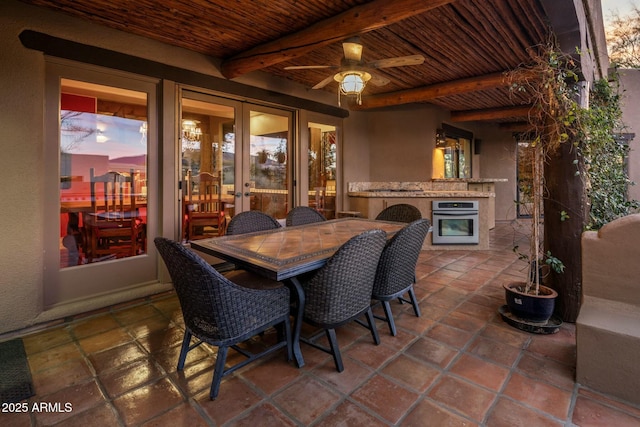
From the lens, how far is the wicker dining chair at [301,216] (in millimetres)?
3303

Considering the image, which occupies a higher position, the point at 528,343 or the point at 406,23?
the point at 406,23

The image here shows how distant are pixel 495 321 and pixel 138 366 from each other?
269cm

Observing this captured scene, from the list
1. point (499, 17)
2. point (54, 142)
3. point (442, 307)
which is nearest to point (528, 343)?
point (442, 307)

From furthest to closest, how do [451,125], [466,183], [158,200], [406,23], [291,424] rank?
[451,125], [466,183], [158,200], [406,23], [291,424]

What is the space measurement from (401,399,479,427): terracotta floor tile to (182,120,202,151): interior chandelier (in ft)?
11.4

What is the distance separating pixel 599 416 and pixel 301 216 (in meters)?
2.64

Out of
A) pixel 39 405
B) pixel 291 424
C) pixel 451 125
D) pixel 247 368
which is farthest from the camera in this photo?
pixel 451 125

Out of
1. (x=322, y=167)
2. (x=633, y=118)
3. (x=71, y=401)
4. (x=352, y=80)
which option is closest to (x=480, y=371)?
(x=71, y=401)

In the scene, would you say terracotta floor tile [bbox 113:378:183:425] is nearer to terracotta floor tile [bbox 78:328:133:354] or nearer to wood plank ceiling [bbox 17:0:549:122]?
terracotta floor tile [bbox 78:328:133:354]

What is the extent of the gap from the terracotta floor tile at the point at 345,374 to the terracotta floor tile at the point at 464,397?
386 mm

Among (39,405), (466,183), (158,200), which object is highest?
(466,183)

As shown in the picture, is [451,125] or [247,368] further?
[451,125]

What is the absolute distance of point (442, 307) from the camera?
9.34 feet

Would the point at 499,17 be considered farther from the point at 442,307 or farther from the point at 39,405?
the point at 39,405
